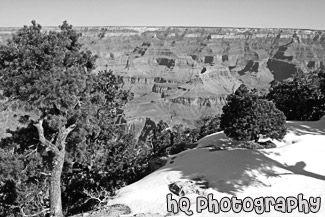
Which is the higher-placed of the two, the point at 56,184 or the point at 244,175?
the point at 56,184

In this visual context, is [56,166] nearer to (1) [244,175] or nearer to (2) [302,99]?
(1) [244,175]

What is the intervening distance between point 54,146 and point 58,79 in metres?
2.71

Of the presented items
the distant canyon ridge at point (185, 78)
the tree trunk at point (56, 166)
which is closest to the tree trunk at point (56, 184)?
the tree trunk at point (56, 166)

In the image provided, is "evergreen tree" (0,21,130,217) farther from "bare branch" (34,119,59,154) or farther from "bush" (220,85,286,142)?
"bush" (220,85,286,142)

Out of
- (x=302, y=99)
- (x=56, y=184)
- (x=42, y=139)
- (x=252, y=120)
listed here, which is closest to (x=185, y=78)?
(x=302, y=99)

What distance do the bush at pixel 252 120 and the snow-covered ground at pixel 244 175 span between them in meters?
1.28

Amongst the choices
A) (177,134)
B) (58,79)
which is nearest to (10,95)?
(58,79)

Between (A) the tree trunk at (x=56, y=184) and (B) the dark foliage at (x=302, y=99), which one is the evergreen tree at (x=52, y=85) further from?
(B) the dark foliage at (x=302, y=99)

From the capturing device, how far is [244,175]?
63.1ft

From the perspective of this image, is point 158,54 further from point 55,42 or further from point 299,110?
point 55,42

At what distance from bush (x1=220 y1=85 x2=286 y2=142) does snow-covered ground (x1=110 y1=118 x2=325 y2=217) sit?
1282mm

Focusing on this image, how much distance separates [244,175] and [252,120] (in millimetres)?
4813

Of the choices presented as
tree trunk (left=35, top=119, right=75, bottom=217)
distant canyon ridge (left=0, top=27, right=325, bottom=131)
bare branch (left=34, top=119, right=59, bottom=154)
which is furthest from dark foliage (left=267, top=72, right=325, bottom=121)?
distant canyon ridge (left=0, top=27, right=325, bottom=131)

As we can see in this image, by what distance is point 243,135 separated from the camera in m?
23.2
